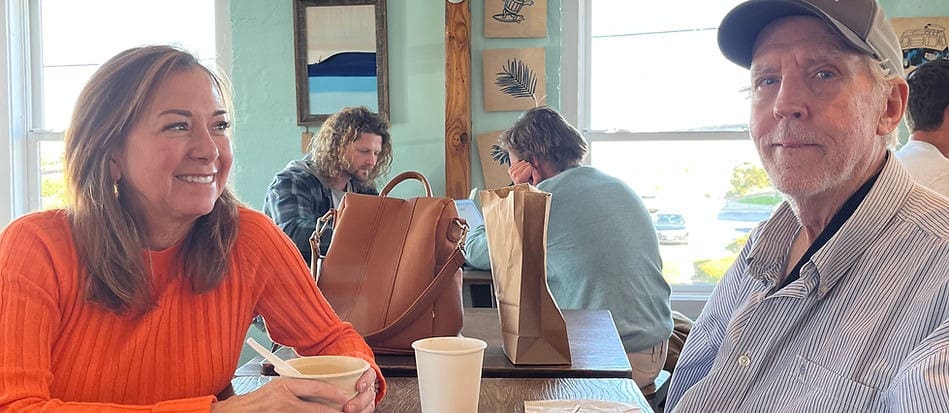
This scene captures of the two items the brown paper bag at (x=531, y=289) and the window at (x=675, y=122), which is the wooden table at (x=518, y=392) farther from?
the window at (x=675, y=122)

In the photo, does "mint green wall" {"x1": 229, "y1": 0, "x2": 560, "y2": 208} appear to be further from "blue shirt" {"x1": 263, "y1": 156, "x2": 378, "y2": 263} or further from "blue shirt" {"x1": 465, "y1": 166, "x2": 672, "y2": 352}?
"blue shirt" {"x1": 465, "y1": 166, "x2": 672, "y2": 352}

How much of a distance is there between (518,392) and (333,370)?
0.30 metres

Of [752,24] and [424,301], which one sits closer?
[752,24]

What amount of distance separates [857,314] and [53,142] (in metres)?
3.95

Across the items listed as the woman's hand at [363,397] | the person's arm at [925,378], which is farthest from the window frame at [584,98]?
the person's arm at [925,378]

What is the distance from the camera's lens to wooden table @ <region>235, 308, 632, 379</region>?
116 centimetres

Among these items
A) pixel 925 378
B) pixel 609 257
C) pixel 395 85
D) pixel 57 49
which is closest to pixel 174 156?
pixel 925 378

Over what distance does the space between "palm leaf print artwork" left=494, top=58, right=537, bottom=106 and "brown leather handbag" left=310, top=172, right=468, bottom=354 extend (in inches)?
78.2

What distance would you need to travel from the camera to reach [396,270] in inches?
52.6

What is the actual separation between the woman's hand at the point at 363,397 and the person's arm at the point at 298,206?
5.98 feet

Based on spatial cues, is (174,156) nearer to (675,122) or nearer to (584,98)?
(584,98)

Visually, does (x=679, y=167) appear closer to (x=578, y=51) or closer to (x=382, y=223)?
(x=578, y=51)

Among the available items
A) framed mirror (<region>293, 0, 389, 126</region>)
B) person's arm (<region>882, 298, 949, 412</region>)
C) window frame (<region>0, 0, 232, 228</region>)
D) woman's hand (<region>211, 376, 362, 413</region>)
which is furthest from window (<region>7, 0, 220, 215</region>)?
person's arm (<region>882, 298, 949, 412</region>)

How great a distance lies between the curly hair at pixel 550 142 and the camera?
7.81 ft
